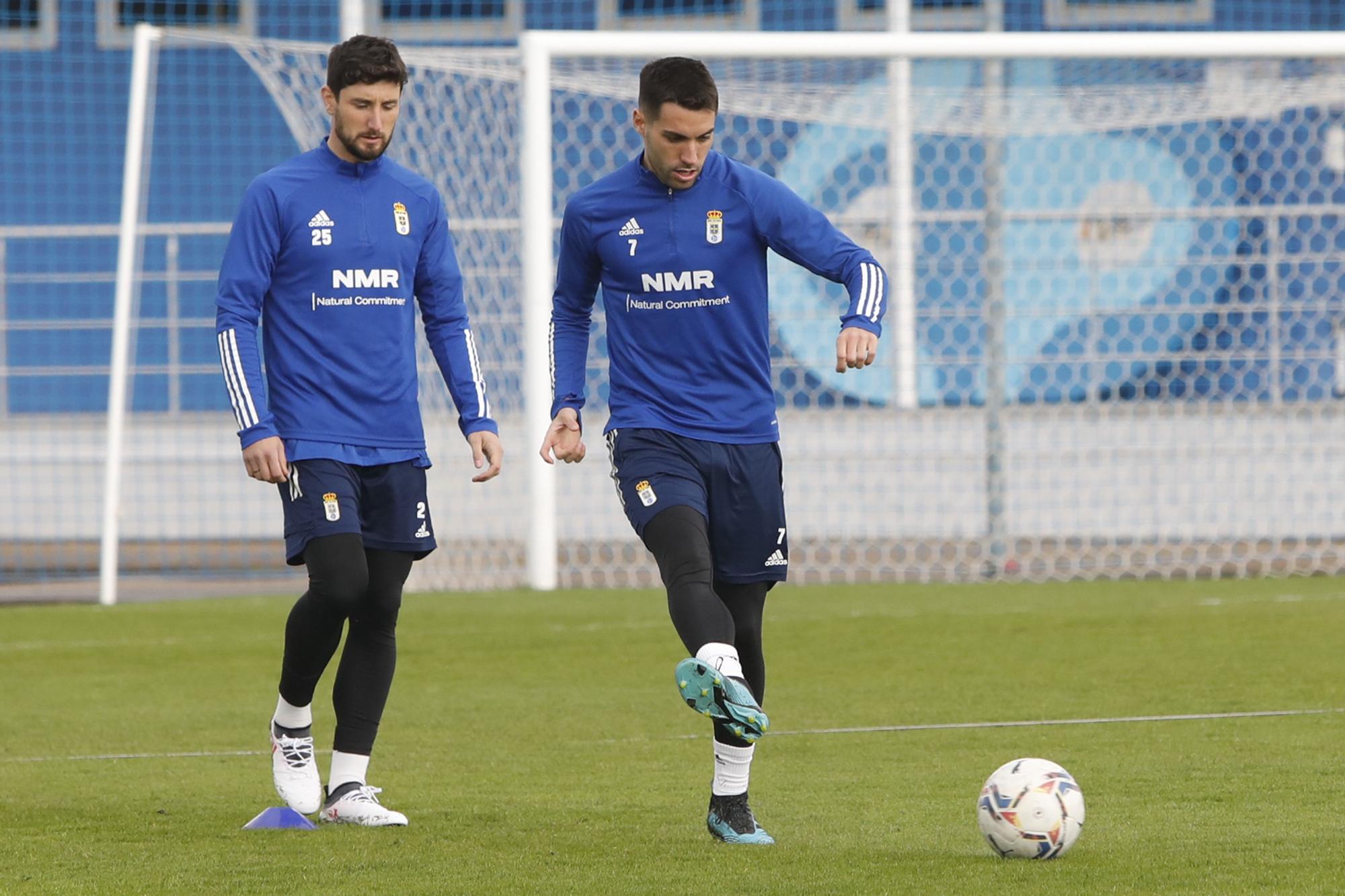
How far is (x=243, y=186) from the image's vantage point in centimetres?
1688

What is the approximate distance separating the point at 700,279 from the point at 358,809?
147 cm

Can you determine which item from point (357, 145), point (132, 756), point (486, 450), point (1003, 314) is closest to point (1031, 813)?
point (486, 450)

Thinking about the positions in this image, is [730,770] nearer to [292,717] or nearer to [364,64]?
[292,717]

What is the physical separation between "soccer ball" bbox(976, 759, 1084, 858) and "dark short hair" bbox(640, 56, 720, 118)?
62.2 inches

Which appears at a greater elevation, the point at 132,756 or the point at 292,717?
the point at 292,717

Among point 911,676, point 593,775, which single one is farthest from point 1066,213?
point 593,775

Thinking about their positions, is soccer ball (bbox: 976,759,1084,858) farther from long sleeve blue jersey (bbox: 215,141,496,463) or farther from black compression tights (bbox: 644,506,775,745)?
long sleeve blue jersey (bbox: 215,141,496,463)

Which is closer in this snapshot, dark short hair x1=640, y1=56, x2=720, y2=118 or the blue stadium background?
dark short hair x1=640, y1=56, x2=720, y2=118

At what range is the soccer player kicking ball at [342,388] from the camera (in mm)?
4562

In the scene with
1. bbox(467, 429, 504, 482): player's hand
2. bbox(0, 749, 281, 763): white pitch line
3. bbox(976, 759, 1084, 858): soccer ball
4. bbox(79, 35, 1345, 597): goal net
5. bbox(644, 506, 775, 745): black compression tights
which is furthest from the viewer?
bbox(79, 35, 1345, 597): goal net

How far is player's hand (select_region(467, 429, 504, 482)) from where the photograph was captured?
4.83 m

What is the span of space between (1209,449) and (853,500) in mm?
2376

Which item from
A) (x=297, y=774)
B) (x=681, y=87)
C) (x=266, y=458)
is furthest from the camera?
(x=297, y=774)

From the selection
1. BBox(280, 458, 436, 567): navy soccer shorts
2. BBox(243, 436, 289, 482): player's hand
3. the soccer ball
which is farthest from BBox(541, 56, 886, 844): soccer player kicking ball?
the soccer ball
